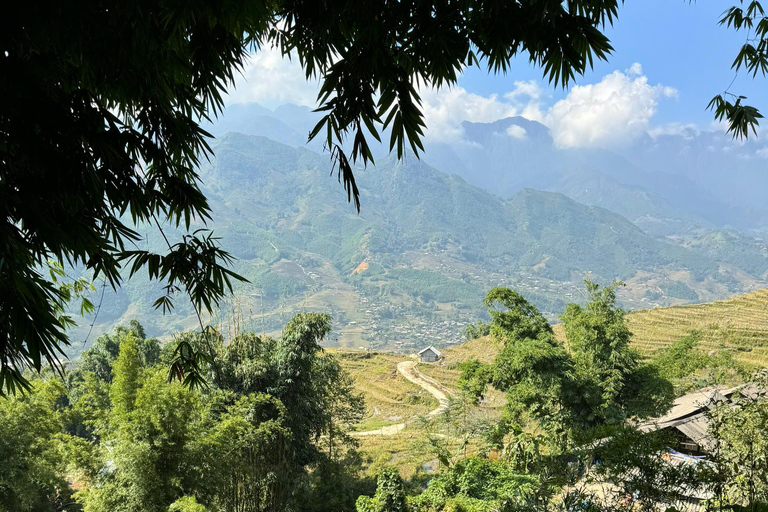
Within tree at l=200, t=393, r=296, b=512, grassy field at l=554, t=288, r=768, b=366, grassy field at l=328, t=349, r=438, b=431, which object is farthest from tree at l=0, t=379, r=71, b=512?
grassy field at l=554, t=288, r=768, b=366

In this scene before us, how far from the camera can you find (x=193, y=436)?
614cm

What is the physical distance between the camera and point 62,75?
1.57 metres

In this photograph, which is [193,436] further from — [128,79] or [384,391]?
[384,391]

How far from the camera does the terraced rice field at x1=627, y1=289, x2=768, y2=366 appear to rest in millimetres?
22641

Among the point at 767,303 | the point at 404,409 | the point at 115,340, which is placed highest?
the point at 115,340

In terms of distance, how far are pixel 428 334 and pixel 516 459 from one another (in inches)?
3717

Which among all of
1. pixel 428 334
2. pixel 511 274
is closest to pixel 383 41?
pixel 428 334

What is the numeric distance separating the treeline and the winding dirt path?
12.4m

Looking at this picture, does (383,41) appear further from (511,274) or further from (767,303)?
(511,274)

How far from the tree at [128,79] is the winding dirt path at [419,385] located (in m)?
23.4

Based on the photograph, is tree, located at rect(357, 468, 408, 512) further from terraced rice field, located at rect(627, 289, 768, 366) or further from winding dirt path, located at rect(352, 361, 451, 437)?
terraced rice field, located at rect(627, 289, 768, 366)

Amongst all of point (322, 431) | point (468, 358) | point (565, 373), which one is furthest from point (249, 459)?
point (468, 358)

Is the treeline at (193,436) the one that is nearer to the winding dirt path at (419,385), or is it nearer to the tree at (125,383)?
the tree at (125,383)

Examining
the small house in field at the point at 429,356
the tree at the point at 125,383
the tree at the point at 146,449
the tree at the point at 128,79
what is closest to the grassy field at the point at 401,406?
the small house in field at the point at 429,356
